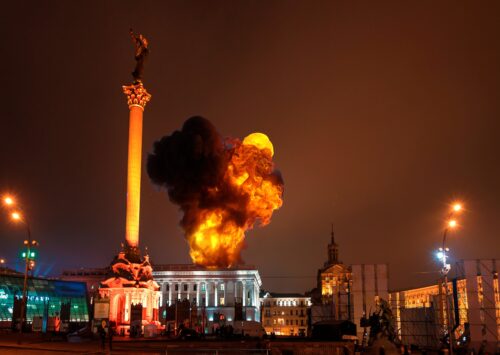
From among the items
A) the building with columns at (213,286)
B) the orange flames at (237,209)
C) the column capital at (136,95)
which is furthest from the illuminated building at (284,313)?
the orange flames at (237,209)

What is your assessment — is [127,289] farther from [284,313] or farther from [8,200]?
[284,313]

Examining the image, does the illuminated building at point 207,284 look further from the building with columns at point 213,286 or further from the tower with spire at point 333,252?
the tower with spire at point 333,252

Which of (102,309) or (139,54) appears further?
(139,54)

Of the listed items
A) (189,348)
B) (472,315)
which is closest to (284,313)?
(472,315)

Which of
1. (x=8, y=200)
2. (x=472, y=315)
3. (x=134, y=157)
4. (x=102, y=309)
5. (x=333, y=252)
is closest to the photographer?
(x=8, y=200)

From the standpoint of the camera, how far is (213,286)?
137000mm

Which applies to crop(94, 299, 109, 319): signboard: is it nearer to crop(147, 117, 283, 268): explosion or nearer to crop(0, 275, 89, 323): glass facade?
crop(147, 117, 283, 268): explosion

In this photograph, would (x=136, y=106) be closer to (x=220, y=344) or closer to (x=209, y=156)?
(x=209, y=156)

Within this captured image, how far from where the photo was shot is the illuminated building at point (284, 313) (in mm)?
155375

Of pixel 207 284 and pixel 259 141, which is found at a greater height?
pixel 259 141

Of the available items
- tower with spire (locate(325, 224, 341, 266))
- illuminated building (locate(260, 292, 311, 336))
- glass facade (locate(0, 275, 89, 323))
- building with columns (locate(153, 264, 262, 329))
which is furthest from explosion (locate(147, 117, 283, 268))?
tower with spire (locate(325, 224, 341, 266))

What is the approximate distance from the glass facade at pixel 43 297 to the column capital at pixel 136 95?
2751cm

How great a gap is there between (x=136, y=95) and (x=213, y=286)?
84.2 metres

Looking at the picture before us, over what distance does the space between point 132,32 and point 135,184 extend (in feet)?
58.7
